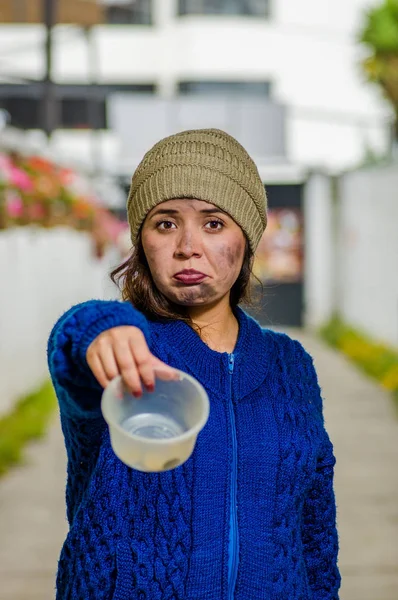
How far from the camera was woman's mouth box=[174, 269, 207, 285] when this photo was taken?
69.4 inches

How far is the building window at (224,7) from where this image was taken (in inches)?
812

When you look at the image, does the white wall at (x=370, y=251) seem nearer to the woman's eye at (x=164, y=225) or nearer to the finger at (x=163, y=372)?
the woman's eye at (x=164, y=225)

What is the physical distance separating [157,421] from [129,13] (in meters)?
21.3

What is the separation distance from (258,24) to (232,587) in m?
19.9

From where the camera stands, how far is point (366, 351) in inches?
449

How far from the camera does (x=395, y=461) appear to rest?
6664 millimetres

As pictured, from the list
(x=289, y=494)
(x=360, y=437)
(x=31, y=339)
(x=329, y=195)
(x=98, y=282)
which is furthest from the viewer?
(x=329, y=195)

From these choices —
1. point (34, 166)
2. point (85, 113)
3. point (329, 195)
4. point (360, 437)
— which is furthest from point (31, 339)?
point (85, 113)

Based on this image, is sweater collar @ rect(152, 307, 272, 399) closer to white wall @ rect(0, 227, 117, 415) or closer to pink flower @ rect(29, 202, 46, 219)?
white wall @ rect(0, 227, 117, 415)

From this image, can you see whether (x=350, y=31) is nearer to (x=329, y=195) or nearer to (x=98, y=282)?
(x=329, y=195)

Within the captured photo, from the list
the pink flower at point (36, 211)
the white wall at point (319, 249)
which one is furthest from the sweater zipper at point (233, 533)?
the white wall at point (319, 249)

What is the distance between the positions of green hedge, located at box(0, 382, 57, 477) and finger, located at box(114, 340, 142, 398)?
488 cm

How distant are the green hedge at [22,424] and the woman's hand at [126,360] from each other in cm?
484

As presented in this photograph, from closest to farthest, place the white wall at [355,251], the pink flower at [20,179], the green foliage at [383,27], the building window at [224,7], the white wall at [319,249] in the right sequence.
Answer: the pink flower at [20,179], the white wall at [355,251], the green foliage at [383,27], the white wall at [319,249], the building window at [224,7]
